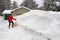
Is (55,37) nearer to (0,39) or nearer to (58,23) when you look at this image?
(58,23)

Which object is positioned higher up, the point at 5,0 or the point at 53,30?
the point at 53,30

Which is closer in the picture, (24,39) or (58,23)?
(58,23)

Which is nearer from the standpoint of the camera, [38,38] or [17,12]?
[38,38]

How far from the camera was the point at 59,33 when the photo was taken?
7629 millimetres

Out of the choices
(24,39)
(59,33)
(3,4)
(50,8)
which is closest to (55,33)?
(59,33)

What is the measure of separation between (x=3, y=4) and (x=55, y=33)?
2527 inches

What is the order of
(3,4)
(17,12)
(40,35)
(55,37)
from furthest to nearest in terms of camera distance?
(3,4), (17,12), (40,35), (55,37)

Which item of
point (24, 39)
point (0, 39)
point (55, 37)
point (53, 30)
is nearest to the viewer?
point (55, 37)

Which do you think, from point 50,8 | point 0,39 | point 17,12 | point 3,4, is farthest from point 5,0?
point 0,39

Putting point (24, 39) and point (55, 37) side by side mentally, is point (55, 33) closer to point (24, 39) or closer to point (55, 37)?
point (55, 37)

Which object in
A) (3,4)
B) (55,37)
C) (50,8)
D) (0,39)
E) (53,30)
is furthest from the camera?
(3,4)

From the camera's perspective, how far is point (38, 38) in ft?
28.2

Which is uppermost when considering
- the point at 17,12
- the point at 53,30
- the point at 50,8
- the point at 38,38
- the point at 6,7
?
the point at 53,30

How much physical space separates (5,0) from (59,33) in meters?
66.8
